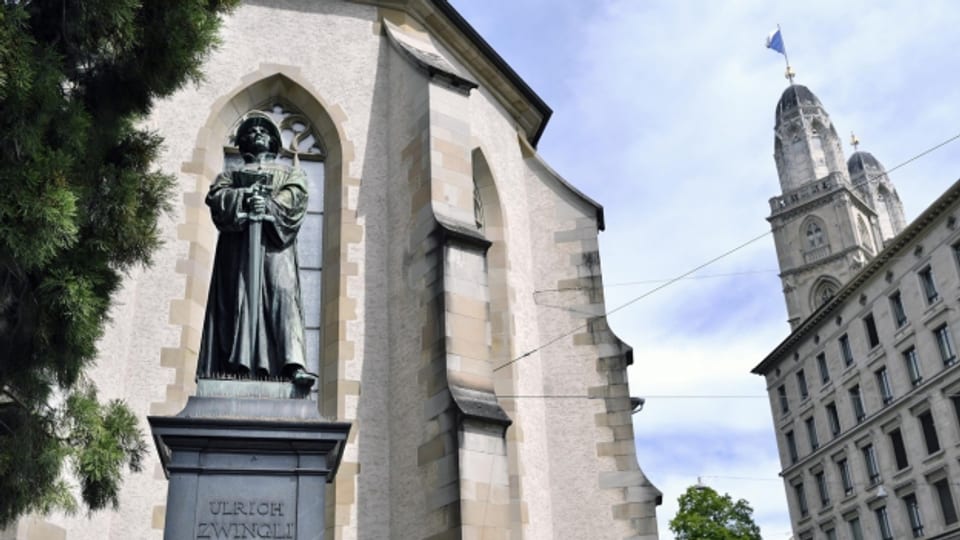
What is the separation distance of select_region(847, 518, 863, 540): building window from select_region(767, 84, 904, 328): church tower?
72.1 feet

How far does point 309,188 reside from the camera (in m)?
10.6

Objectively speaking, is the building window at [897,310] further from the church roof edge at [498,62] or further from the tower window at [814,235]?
the tower window at [814,235]

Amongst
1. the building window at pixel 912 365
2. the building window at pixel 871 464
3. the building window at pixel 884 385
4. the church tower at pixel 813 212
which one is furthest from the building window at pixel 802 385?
the church tower at pixel 813 212

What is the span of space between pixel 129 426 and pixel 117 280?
3.43 feet

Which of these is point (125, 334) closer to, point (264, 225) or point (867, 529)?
point (264, 225)

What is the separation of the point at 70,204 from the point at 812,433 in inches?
1517

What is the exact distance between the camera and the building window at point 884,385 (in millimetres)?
31953

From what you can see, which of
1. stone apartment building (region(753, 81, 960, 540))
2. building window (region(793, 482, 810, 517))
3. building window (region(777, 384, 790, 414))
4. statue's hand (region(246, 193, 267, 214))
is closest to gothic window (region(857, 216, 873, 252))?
stone apartment building (region(753, 81, 960, 540))

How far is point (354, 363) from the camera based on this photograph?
9.38 metres

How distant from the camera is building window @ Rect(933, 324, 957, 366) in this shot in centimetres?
2809

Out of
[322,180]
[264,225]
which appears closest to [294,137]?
[322,180]

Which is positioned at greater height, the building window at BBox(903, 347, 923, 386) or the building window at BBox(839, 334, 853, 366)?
the building window at BBox(839, 334, 853, 366)

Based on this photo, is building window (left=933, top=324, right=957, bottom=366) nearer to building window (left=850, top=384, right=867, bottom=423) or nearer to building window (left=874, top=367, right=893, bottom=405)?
building window (left=874, top=367, right=893, bottom=405)

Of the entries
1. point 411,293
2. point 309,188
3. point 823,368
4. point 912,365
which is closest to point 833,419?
point 823,368
